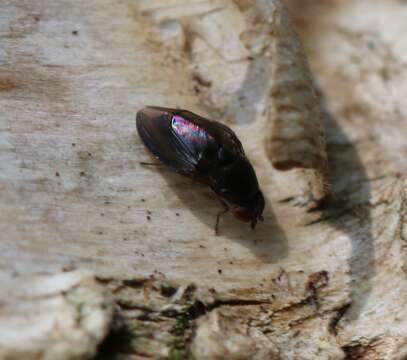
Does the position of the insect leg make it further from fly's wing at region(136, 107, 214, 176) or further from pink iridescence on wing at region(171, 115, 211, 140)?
pink iridescence on wing at region(171, 115, 211, 140)

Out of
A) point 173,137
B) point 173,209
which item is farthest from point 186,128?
point 173,209

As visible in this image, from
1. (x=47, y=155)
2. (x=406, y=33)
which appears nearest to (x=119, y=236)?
(x=47, y=155)

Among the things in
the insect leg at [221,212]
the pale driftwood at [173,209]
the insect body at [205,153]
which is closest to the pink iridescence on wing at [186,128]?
the insect body at [205,153]

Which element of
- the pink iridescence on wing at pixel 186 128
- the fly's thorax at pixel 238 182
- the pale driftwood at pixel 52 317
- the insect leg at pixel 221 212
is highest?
the pink iridescence on wing at pixel 186 128

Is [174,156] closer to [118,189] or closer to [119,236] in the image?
[118,189]

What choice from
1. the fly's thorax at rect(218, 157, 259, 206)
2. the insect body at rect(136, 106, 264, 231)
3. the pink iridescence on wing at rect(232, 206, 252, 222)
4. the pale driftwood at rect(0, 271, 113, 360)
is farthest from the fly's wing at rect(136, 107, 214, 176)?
the pale driftwood at rect(0, 271, 113, 360)

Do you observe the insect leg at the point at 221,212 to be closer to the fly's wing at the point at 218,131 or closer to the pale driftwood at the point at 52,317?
the fly's wing at the point at 218,131
